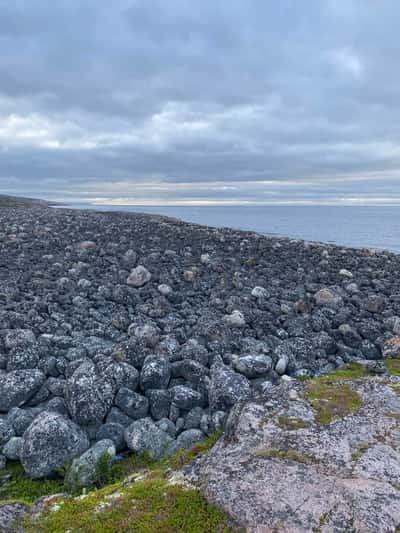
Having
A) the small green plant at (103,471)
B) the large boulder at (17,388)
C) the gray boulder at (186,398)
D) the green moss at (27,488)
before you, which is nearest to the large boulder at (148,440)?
the small green plant at (103,471)

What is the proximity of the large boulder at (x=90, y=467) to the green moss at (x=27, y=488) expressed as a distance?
188mm

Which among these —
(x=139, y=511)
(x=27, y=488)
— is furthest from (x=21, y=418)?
(x=139, y=511)

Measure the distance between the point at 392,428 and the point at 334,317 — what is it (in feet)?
20.3

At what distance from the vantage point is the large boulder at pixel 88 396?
5629 millimetres

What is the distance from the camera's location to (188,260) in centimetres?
1753

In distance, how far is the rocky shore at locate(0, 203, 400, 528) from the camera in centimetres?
537

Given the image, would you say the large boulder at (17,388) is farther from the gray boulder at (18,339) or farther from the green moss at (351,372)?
the green moss at (351,372)

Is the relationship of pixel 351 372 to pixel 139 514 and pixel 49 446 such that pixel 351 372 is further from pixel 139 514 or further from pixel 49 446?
pixel 49 446

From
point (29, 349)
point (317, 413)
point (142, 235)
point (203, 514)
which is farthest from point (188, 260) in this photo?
point (203, 514)

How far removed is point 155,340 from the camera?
802cm

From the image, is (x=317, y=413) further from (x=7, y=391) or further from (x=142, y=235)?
(x=142, y=235)

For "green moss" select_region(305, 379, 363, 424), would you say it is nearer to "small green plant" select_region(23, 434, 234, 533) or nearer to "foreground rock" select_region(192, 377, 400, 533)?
"foreground rock" select_region(192, 377, 400, 533)

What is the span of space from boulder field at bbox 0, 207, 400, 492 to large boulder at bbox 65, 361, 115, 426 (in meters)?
0.02

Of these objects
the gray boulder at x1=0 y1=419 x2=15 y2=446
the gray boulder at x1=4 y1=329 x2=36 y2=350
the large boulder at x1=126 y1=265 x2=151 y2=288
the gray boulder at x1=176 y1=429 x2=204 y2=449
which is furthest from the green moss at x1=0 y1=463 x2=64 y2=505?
the large boulder at x1=126 y1=265 x2=151 y2=288
